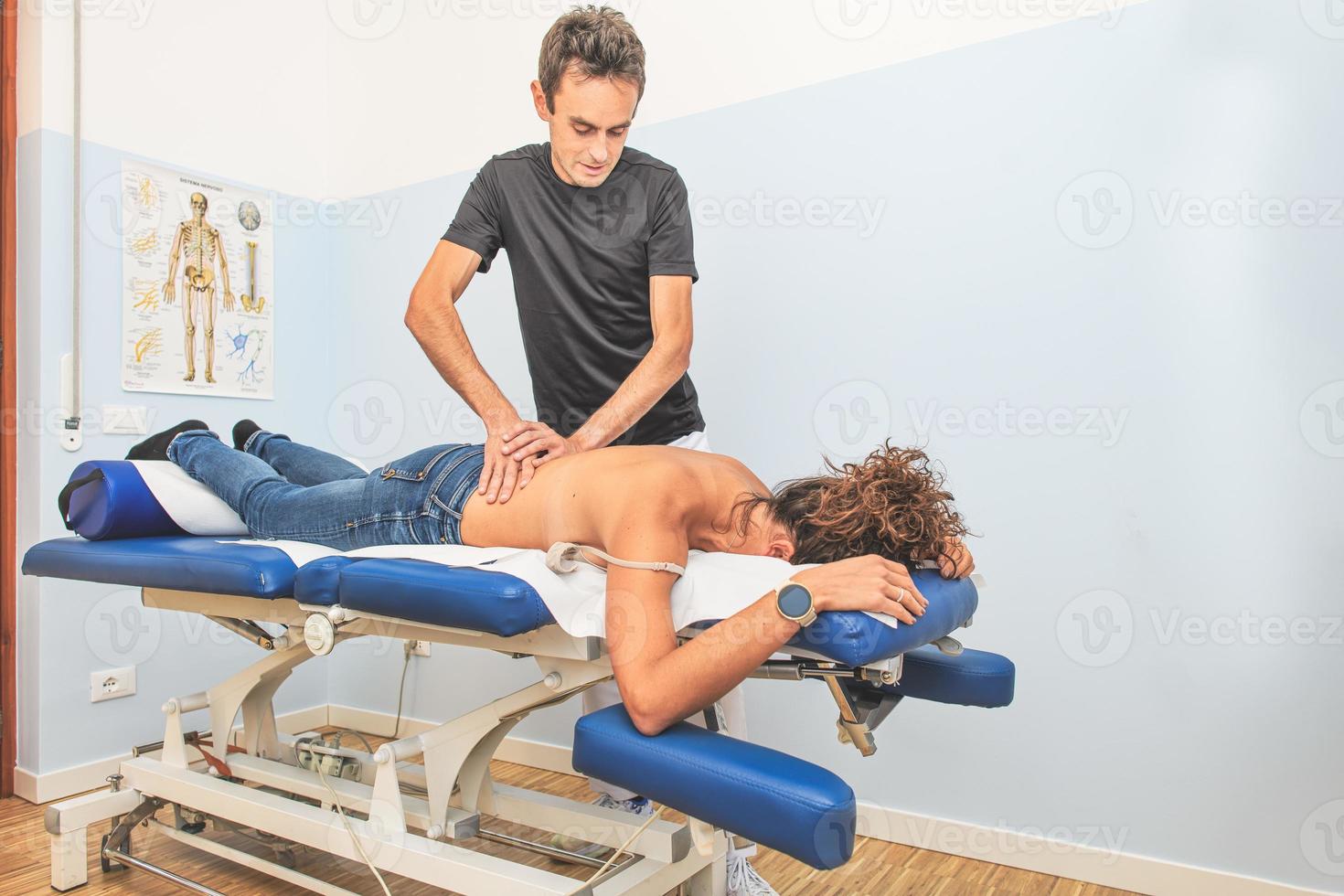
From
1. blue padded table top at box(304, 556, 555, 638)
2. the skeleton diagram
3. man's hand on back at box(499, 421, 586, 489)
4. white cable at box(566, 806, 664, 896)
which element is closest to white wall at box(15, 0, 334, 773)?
the skeleton diagram

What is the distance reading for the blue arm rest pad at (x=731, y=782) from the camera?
3.20ft

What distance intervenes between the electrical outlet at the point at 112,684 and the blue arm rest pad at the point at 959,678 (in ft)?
7.29

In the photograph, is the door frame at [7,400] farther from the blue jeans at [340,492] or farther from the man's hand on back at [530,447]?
the man's hand on back at [530,447]

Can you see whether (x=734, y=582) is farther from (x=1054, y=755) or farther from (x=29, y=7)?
(x=29, y=7)

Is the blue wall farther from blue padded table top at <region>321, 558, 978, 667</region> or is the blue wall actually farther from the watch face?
the watch face

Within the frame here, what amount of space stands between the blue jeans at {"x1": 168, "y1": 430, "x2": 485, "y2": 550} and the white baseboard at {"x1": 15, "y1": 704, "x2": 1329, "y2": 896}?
44.3 inches

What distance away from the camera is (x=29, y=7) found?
2441 mm

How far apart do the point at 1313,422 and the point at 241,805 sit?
7.22 feet

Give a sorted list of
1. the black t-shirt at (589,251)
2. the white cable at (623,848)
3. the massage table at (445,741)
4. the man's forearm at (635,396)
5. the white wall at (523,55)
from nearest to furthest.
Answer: the massage table at (445,741)
the white cable at (623,848)
the man's forearm at (635,396)
the black t-shirt at (589,251)
the white wall at (523,55)

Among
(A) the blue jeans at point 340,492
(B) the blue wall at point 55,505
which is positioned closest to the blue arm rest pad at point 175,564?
(A) the blue jeans at point 340,492

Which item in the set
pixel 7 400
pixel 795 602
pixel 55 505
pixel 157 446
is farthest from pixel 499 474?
pixel 7 400

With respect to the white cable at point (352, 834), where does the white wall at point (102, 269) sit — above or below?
above

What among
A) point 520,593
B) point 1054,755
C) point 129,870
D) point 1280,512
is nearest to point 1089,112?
point 1280,512

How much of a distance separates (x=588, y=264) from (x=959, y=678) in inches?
43.7
